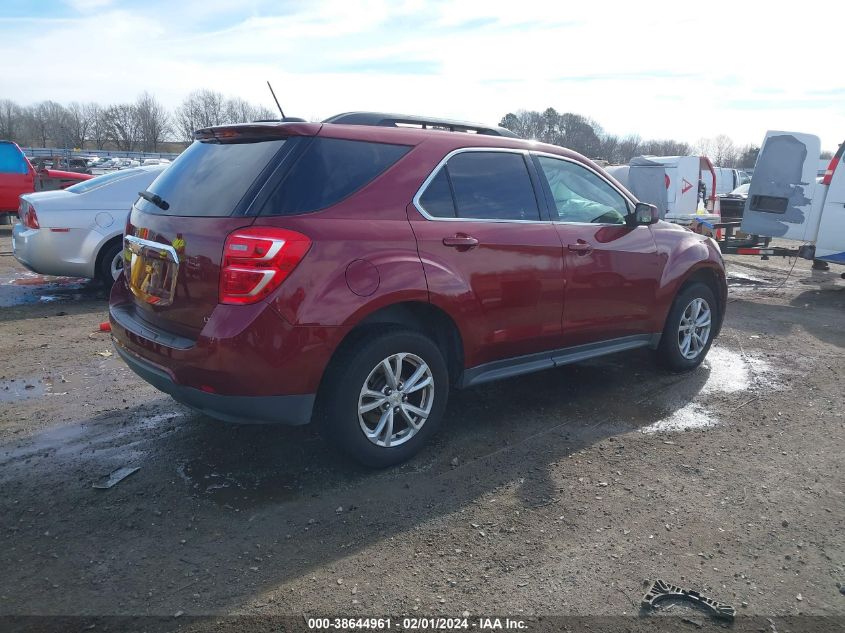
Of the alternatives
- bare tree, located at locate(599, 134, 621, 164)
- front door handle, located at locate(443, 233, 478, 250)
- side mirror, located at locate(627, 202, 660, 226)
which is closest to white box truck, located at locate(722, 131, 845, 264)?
side mirror, located at locate(627, 202, 660, 226)

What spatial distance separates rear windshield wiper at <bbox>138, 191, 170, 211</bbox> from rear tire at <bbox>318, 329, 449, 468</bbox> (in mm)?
1328

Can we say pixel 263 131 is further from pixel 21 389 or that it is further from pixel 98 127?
pixel 98 127

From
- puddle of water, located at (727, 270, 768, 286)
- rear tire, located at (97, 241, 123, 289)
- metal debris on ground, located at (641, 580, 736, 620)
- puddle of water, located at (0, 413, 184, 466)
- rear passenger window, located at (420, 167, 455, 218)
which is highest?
rear passenger window, located at (420, 167, 455, 218)

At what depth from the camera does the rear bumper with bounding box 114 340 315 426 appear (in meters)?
3.27

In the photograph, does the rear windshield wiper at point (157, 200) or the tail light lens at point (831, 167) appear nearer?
the rear windshield wiper at point (157, 200)

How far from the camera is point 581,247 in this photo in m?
4.57

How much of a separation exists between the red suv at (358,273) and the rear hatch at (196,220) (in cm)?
1

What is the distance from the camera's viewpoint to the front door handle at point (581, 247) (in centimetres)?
452

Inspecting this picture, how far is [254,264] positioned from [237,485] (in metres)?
1.25

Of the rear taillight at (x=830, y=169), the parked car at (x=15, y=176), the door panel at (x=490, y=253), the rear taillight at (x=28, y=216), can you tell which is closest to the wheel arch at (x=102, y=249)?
the rear taillight at (x=28, y=216)

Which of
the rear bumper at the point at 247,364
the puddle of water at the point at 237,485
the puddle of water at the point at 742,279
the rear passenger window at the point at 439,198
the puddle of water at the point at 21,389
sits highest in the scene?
the rear passenger window at the point at 439,198

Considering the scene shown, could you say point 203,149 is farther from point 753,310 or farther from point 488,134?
point 753,310

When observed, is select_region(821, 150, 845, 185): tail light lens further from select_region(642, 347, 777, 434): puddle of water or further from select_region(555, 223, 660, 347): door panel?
select_region(555, 223, 660, 347): door panel

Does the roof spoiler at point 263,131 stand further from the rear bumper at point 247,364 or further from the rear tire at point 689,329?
the rear tire at point 689,329
